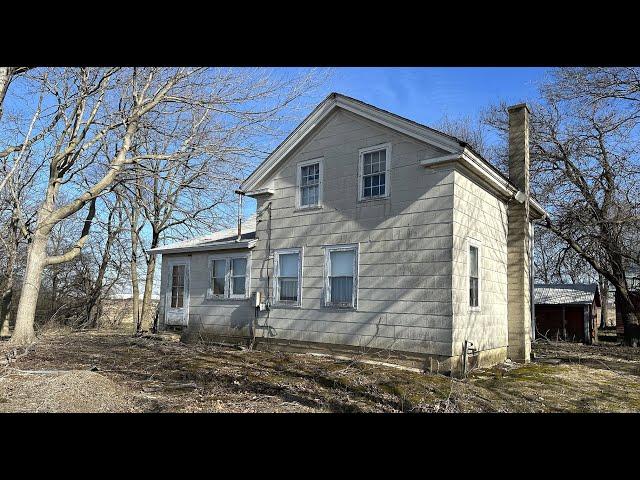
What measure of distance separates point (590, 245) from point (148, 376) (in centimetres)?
1827

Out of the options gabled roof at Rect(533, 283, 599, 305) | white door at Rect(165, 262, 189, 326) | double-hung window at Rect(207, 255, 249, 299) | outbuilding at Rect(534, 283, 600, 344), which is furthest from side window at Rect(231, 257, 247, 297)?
gabled roof at Rect(533, 283, 599, 305)

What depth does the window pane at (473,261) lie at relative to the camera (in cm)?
1093

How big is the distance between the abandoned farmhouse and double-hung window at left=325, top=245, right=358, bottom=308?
28 mm

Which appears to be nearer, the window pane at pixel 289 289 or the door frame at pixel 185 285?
the window pane at pixel 289 289

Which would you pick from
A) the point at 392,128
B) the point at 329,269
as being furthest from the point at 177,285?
the point at 392,128

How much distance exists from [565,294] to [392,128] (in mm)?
17790

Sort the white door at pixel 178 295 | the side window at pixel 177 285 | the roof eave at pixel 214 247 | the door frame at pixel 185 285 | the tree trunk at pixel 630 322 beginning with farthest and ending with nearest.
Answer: the tree trunk at pixel 630 322 < the side window at pixel 177 285 < the white door at pixel 178 295 < the door frame at pixel 185 285 < the roof eave at pixel 214 247

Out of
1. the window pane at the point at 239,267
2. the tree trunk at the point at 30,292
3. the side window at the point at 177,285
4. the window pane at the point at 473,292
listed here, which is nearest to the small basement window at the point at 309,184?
the window pane at the point at 239,267

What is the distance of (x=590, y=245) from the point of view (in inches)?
783

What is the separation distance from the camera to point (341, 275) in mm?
11641

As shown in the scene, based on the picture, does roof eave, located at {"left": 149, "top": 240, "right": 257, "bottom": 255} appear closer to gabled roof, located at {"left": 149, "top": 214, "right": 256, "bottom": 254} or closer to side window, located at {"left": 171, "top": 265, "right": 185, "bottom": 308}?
gabled roof, located at {"left": 149, "top": 214, "right": 256, "bottom": 254}

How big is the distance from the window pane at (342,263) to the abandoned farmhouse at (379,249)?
28 millimetres

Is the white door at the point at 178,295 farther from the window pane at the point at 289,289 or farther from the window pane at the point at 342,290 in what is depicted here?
the window pane at the point at 342,290
